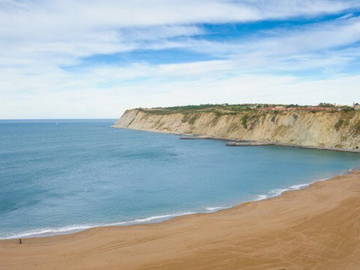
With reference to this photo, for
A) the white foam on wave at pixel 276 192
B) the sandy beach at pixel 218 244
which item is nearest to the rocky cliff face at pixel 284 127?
the white foam on wave at pixel 276 192

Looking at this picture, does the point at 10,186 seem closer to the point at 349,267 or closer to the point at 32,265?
the point at 32,265

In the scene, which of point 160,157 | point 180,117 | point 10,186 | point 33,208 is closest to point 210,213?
point 33,208

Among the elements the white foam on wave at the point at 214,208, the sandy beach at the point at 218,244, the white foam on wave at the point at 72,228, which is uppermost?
the sandy beach at the point at 218,244

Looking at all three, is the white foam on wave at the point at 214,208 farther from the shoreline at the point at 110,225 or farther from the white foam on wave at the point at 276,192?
the white foam on wave at the point at 276,192

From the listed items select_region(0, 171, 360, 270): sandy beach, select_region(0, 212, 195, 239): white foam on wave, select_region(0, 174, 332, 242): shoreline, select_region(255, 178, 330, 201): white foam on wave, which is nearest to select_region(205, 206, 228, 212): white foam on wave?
select_region(0, 174, 332, 242): shoreline

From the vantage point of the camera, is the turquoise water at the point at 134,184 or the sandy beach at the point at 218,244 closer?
the sandy beach at the point at 218,244

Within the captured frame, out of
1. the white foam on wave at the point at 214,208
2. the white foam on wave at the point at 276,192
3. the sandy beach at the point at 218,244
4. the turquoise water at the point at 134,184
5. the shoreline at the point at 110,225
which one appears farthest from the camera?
the white foam on wave at the point at 276,192
